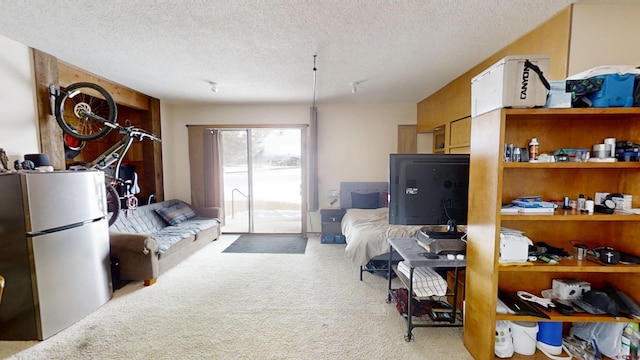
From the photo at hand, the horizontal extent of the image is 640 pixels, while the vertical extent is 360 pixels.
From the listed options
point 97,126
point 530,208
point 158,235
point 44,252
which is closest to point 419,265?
point 530,208

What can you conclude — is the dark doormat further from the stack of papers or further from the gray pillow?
the stack of papers

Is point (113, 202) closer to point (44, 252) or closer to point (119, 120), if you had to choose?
point (44, 252)

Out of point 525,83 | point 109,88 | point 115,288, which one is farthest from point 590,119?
point 109,88

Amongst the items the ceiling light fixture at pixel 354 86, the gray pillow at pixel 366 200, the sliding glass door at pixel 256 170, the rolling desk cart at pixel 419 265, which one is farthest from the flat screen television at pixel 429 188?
the sliding glass door at pixel 256 170

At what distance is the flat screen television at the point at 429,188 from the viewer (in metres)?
1.94

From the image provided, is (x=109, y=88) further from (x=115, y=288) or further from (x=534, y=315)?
(x=534, y=315)

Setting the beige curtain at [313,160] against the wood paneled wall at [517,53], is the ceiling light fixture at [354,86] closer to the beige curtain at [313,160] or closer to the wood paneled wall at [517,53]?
the beige curtain at [313,160]

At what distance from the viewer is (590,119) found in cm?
169

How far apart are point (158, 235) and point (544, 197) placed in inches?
169

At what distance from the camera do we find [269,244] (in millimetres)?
4336

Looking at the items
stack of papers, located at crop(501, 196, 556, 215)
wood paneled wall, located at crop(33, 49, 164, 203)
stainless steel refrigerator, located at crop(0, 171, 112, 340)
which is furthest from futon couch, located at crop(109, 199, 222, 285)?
stack of papers, located at crop(501, 196, 556, 215)

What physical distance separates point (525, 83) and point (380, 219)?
247 cm

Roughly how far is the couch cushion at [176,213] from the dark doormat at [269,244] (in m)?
0.96

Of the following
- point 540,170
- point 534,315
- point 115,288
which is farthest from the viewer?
point 115,288
